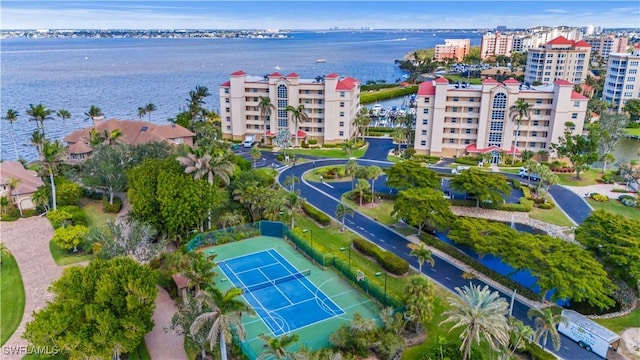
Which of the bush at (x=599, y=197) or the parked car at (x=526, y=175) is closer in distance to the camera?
the bush at (x=599, y=197)

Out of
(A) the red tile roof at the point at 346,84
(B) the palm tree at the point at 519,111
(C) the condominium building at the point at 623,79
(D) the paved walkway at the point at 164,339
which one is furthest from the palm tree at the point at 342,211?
(C) the condominium building at the point at 623,79

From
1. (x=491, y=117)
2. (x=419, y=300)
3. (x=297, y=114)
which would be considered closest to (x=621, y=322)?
(x=419, y=300)

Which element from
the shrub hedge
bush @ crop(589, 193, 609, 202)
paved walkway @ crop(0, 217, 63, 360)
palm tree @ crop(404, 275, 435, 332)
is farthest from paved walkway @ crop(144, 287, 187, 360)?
bush @ crop(589, 193, 609, 202)

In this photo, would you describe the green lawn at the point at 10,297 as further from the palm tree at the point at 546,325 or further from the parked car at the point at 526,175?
the parked car at the point at 526,175

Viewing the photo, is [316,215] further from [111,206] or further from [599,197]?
[599,197]

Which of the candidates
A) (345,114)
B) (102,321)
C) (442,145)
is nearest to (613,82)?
(442,145)

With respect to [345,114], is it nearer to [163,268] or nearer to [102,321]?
[163,268]
